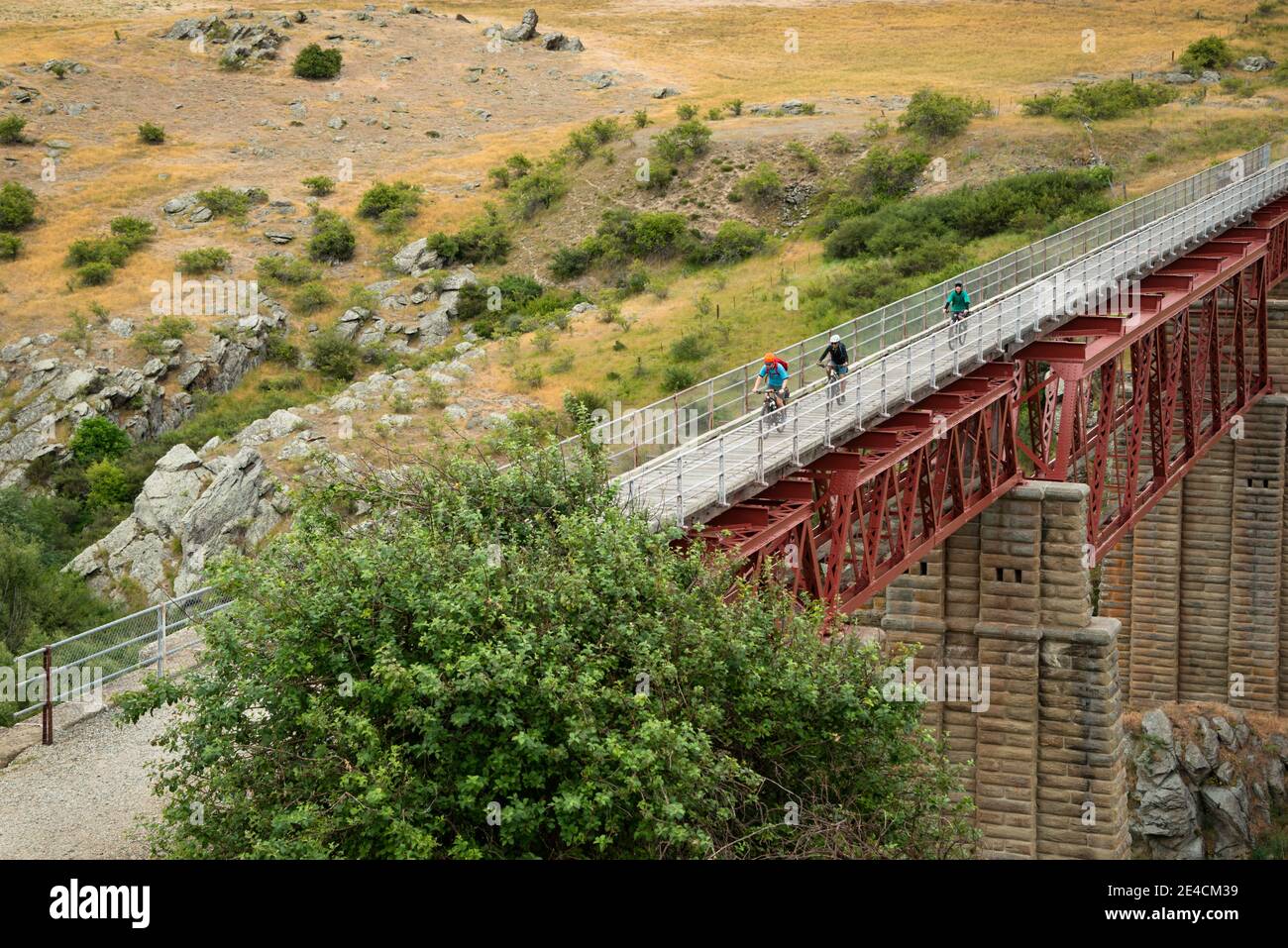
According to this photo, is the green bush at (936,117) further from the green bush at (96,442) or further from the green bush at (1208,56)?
the green bush at (96,442)

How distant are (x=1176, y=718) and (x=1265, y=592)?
4308 millimetres

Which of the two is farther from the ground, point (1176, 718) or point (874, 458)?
point (874, 458)

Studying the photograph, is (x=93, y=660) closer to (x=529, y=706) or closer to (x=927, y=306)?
(x=529, y=706)

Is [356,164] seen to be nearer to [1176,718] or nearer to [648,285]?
[648,285]

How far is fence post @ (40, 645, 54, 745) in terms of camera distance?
19250mm

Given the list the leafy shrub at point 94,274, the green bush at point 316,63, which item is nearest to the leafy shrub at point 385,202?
the leafy shrub at point 94,274

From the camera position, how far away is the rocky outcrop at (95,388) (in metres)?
51.5

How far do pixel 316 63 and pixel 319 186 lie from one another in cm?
2035

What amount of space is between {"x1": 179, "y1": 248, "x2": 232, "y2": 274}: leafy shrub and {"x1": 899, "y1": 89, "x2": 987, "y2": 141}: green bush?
33.2 m

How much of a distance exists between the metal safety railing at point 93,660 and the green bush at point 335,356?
34.1m

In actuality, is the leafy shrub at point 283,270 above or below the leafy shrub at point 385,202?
below

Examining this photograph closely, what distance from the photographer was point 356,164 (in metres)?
79.4
